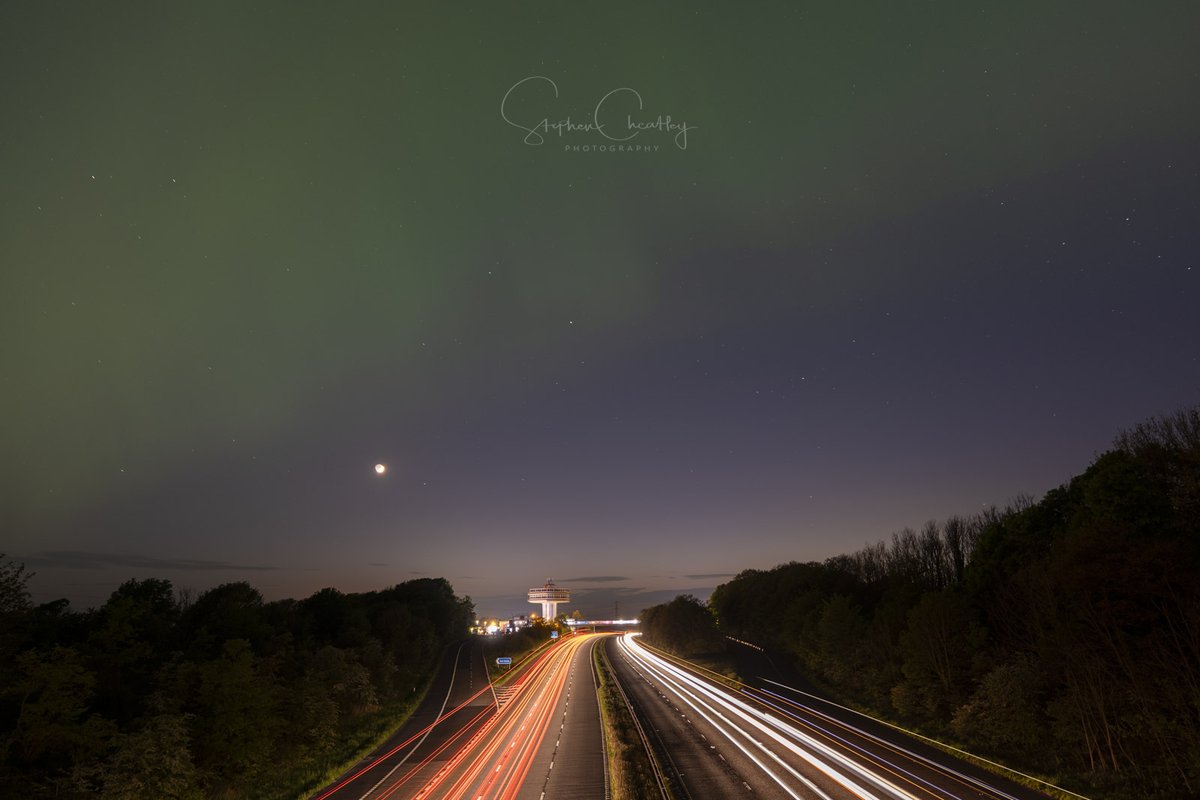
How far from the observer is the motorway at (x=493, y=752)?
35.7m

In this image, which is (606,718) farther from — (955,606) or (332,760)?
(955,606)

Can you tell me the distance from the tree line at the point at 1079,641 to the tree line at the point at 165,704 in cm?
4471

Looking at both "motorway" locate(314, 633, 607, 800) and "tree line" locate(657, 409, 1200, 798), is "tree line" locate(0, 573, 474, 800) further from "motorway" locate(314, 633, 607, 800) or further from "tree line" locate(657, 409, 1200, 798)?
"tree line" locate(657, 409, 1200, 798)

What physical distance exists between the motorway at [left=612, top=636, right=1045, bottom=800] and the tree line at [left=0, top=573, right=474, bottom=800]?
77.5 feet

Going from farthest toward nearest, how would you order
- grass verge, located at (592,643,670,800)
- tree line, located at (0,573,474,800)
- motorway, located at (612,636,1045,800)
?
1. grass verge, located at (592,643,670,800)
2. motorway, located at (612,636,1045,800)
3. tree line, located at (0,573,474,800)

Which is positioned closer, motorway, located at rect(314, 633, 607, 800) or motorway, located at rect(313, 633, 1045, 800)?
motorway, located at rect(313, 633, 1045, 800)

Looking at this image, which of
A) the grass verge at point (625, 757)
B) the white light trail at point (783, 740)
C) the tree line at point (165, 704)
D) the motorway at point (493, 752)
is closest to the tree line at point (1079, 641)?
the white light trail at point (783, 740)

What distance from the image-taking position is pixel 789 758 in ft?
131

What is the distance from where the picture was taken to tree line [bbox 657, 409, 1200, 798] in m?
35.2

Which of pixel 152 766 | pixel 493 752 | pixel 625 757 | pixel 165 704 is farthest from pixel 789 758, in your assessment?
pixel 165 704

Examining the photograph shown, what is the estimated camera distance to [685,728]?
50688mm

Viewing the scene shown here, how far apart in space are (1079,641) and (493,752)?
122 feet

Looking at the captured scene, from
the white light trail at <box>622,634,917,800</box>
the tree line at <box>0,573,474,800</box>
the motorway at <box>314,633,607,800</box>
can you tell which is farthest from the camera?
the motorway at <box>314,633,607,800</box>

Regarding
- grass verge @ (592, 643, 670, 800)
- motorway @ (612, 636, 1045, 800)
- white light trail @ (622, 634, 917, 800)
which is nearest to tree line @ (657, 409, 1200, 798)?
motorway @ (612, 636, 1045, 800)
